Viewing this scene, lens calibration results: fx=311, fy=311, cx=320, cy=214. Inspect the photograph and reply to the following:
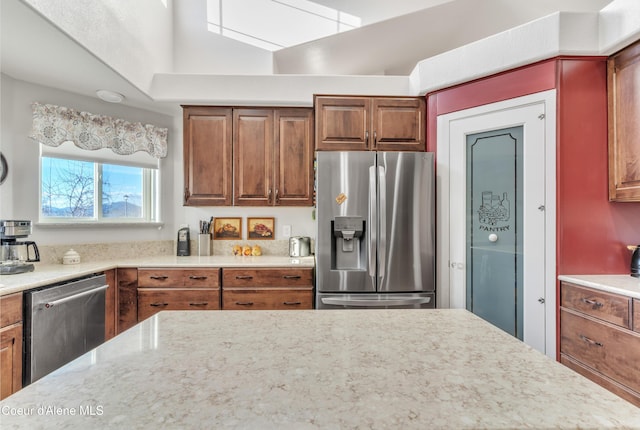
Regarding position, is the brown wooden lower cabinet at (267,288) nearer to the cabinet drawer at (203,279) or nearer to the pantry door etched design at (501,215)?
the cabinet drawer at (203,279)

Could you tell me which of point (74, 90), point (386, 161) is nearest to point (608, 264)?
point (386, 161)

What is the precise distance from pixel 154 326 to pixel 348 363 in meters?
0.62

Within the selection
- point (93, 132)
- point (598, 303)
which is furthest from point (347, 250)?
point (93, 132)

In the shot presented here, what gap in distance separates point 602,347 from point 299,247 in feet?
7.37

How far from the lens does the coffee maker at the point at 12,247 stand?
2.02 m

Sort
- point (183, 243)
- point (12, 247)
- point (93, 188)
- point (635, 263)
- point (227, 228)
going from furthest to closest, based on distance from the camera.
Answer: point (227, 228)
point (183, 243)
point (93, 188)
point (12, 247)
point (635, 263)

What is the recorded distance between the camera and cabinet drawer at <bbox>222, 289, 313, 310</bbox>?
8.25 ft

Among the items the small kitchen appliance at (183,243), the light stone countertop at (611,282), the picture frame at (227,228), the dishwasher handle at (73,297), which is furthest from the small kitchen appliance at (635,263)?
the dishwasher handle at (73,297)

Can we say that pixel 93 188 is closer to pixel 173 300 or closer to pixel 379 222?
pixel 173 300

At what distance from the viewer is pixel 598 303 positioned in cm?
174

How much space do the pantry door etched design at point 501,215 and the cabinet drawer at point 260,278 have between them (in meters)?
1.16

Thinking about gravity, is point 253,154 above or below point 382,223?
above

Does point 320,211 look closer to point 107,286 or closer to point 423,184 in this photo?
point 423,184

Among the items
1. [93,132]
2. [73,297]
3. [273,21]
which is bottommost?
[73,297]
